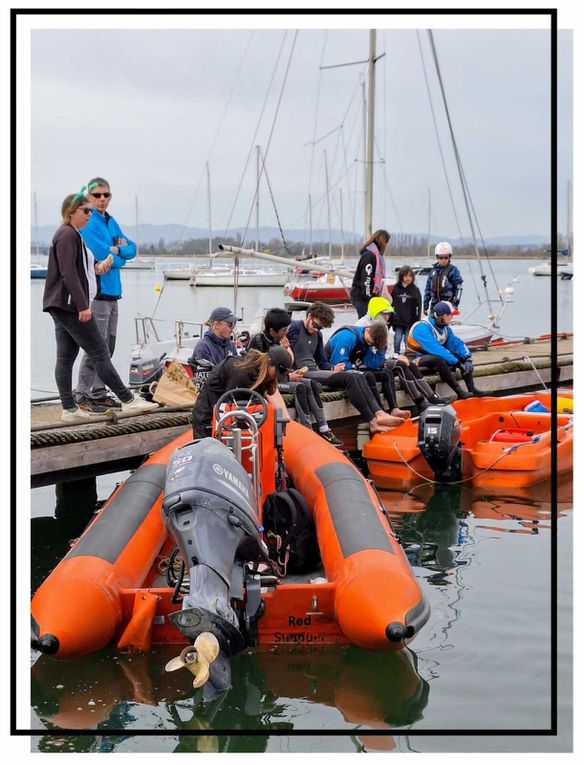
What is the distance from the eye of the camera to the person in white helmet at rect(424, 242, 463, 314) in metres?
12.0

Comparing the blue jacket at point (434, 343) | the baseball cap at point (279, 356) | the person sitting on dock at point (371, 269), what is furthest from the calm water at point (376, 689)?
the person sitting on dock at point (371, 269)

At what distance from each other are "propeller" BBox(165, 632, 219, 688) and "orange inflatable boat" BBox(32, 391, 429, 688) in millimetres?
11

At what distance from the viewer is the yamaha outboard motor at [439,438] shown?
877 centimetres

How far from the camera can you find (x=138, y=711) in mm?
4492

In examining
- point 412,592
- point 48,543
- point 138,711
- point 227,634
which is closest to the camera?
point 227,634

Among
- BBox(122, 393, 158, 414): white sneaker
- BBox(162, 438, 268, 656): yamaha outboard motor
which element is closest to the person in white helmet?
BBox(122, 393, 158, 414): white sneaker

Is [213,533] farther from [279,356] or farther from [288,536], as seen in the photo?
[279,356]

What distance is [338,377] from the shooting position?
9.62 meters

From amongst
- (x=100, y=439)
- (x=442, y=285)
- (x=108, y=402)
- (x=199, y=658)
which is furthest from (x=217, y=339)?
(x=199, y=658)

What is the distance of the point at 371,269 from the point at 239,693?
22.4ft
